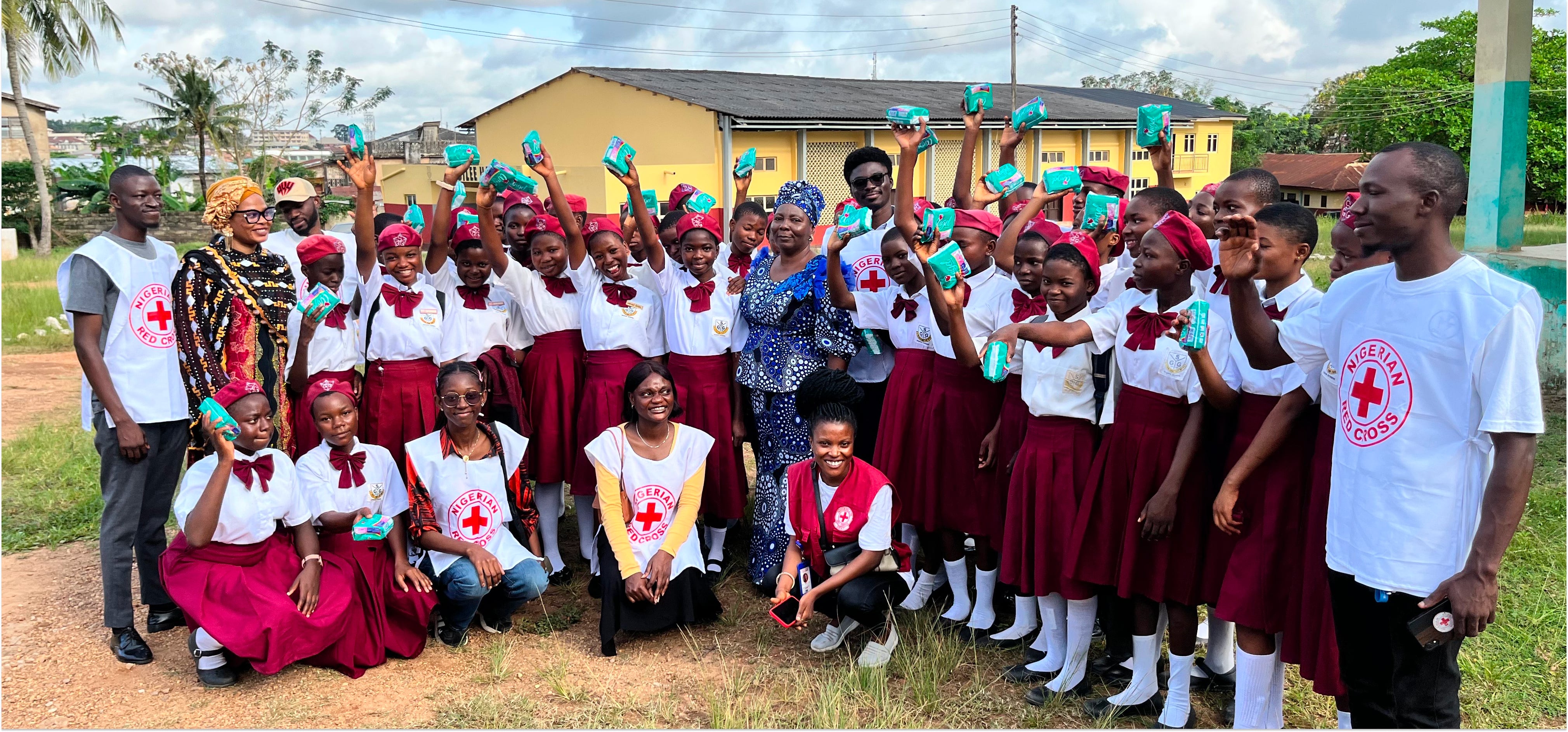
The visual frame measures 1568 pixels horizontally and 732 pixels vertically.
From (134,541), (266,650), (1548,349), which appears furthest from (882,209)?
(1548,349)

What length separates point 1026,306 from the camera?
12.8 feet

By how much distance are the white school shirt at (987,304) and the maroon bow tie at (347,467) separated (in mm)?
2391

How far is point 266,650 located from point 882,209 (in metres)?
3.07

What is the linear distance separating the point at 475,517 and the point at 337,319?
1.11 metres

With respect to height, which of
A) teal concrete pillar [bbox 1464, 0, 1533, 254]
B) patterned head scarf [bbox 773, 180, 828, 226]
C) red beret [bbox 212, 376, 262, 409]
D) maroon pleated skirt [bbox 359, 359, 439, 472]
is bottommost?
maroon pleated skirt [bbox 359, 359, 439, 472]

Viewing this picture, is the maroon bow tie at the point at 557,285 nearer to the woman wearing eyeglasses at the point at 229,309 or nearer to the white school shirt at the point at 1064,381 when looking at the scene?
the woman wearing eyeglasses at the point at 229,309

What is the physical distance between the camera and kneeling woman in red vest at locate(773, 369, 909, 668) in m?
4.00

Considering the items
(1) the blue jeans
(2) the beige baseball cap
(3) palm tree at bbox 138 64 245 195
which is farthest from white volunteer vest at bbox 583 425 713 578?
(3) palm tree at bbox 138 64 245 195

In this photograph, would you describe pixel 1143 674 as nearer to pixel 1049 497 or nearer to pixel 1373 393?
pixel 1049 497

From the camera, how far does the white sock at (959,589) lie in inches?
177

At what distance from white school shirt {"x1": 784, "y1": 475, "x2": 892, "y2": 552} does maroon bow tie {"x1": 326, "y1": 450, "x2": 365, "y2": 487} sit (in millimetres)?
1843

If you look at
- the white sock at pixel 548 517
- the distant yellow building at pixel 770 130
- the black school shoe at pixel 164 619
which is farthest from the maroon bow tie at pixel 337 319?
the distant yellow building at pixel 770 130

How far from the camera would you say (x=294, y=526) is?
4.08 metres

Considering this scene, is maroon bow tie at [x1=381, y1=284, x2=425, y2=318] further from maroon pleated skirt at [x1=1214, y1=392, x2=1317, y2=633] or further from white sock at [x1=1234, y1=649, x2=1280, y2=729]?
white sock at [x1=1234, y1=649, x2=1280, y2=729]
